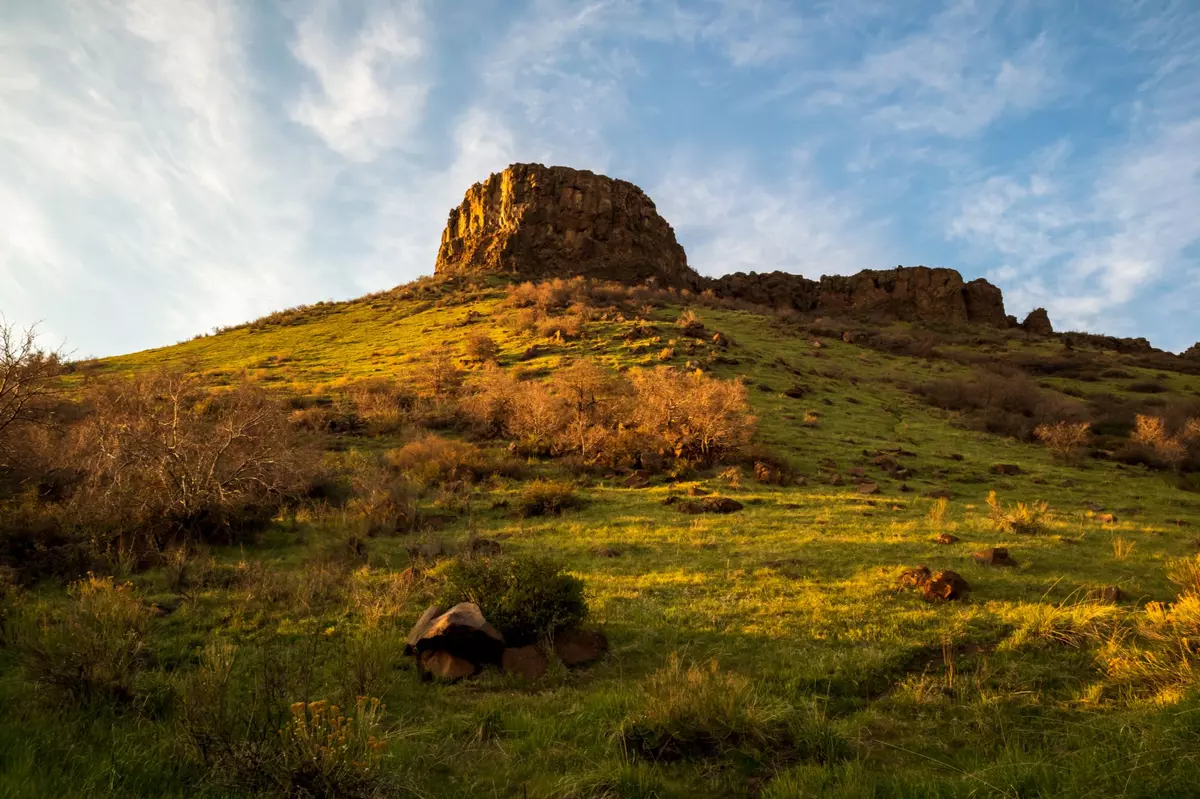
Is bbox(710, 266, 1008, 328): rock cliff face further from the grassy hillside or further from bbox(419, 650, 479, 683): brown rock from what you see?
bbox(419, 650, 479, 683): brown rock

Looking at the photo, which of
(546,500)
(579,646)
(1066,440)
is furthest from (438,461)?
(1066,440)

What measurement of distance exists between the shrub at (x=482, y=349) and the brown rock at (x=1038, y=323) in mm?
67569

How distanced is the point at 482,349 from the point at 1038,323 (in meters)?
71.9

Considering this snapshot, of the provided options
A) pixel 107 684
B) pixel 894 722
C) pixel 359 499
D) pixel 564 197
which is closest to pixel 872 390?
pixel 359 499

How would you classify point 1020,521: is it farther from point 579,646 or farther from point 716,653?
A: point 579,646

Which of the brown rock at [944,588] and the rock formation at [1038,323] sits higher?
the rock formation at [1038,323]

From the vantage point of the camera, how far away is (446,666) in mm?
6305

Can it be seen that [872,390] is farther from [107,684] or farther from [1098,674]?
[107,684]

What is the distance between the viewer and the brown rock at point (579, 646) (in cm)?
668

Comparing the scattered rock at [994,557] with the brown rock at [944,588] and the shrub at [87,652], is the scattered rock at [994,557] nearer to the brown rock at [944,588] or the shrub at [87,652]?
the brown rock at [944,588]

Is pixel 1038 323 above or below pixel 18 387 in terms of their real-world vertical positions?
above

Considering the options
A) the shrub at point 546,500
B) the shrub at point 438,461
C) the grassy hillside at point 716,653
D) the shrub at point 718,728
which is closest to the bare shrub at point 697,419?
the grassy hillside at point 716,653

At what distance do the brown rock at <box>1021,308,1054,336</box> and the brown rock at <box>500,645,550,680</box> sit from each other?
82.6 m

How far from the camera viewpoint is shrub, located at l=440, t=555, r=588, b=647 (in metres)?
7.05
